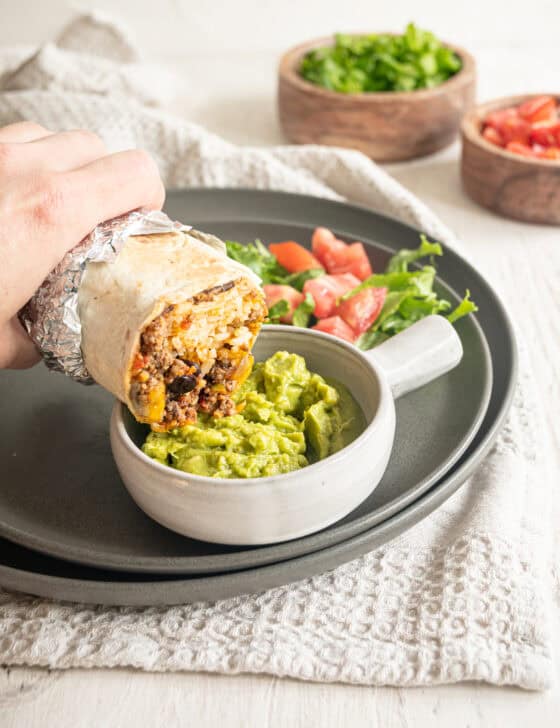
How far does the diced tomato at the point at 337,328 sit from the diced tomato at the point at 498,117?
61.2 inches

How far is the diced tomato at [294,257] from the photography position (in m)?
2.82

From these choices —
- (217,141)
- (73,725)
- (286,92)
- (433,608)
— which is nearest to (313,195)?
(217,141)

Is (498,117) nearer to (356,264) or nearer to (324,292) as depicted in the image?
(356,264)

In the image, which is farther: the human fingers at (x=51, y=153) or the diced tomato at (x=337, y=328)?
the diced tomato at (x=337, y=328)

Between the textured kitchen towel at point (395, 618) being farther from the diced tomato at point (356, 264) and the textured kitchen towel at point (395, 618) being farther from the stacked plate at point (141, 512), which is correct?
the diced tomato at point (356, 264)

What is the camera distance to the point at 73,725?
1594mm

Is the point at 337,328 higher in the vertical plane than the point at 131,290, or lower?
lower

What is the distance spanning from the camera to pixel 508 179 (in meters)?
3.43

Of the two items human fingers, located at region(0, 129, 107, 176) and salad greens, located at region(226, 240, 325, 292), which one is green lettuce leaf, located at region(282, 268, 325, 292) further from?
human fingers, located at region(0, 129, 107, 176)

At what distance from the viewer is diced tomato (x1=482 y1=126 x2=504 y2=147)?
357cm

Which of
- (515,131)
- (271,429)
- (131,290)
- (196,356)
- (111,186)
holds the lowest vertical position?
(515,131)

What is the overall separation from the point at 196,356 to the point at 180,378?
6 centimetres

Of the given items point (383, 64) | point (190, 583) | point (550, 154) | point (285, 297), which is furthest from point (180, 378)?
point (383, 64)

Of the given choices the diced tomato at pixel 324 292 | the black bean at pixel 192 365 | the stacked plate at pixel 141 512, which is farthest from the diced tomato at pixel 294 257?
the black bean at pixel 192 365
